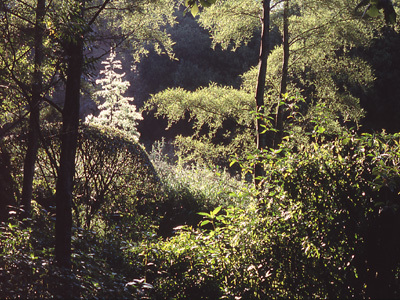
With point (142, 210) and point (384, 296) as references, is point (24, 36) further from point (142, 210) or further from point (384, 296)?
point (142, 210)

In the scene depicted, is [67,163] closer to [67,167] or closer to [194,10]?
[67,167]

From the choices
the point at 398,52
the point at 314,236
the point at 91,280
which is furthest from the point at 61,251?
the point at 398,52

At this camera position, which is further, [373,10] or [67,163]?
[67,163]

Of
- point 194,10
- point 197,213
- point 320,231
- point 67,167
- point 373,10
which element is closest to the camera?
point 373,10

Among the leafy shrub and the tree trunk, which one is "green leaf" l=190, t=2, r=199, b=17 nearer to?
the leafy shrub

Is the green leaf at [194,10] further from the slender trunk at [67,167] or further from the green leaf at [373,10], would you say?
the slender trunk at [67,167]

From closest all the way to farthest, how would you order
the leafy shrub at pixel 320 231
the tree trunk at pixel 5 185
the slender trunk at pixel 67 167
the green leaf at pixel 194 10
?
the green leaf at pixel 194 10, the leafy shrub at pixel 320 231, the slender trunk at pixel 67 167, the tree trunk at pixel 5 185

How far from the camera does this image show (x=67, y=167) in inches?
125

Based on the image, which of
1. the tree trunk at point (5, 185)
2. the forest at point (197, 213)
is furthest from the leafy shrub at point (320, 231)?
the tree trunk at point (5, 185)

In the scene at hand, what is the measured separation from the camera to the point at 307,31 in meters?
8.02

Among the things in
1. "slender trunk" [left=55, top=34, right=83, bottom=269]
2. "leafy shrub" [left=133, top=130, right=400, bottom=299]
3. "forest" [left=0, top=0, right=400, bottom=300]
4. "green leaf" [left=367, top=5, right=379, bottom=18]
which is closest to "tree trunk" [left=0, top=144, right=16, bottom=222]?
"forest" [left=0, top=0, right=400, bottom=300]

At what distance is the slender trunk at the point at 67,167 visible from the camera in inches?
123

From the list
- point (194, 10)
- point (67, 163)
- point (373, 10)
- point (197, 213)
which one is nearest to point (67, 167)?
point (67, 163)

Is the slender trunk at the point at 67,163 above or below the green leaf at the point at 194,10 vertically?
below
